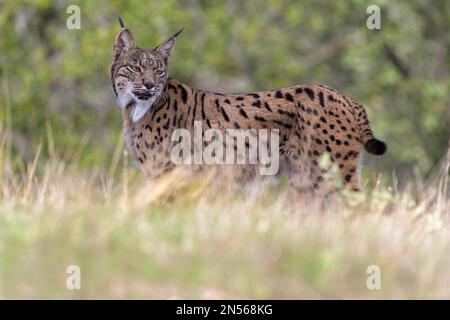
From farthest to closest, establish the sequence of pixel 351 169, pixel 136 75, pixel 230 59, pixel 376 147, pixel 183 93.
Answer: pixel 230 59 < pixel 183 93 < pixel 136 75 < pixel 351 169 < pixel 376 147

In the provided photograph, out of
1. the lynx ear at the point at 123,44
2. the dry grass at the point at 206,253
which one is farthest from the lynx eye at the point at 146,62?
the dry grass at the point at 206,253

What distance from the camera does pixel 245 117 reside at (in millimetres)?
9477

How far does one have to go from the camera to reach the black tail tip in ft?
29.5

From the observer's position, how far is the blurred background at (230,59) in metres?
16.8

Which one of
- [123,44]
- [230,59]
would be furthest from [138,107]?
[230,59]

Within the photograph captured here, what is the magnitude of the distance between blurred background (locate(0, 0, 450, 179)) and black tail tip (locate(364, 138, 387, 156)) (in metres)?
7.17

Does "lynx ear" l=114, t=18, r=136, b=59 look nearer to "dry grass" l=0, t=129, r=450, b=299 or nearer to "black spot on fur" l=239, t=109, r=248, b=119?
"black spot on fur" l=239, t=109, r=248, b=119

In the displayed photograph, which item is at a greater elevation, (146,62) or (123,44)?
(123,44)

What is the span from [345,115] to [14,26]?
913cm

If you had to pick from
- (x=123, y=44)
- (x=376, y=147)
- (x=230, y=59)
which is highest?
(x=230, y=59)

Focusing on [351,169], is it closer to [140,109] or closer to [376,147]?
[376,147]

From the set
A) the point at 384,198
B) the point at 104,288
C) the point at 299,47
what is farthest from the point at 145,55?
the point at 299,47

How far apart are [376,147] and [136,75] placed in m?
2.20

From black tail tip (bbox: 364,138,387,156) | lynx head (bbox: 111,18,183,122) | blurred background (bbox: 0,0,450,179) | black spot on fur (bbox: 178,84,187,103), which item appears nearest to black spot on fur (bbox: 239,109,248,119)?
black spot on fur (bbox: 178,84,187,103)
